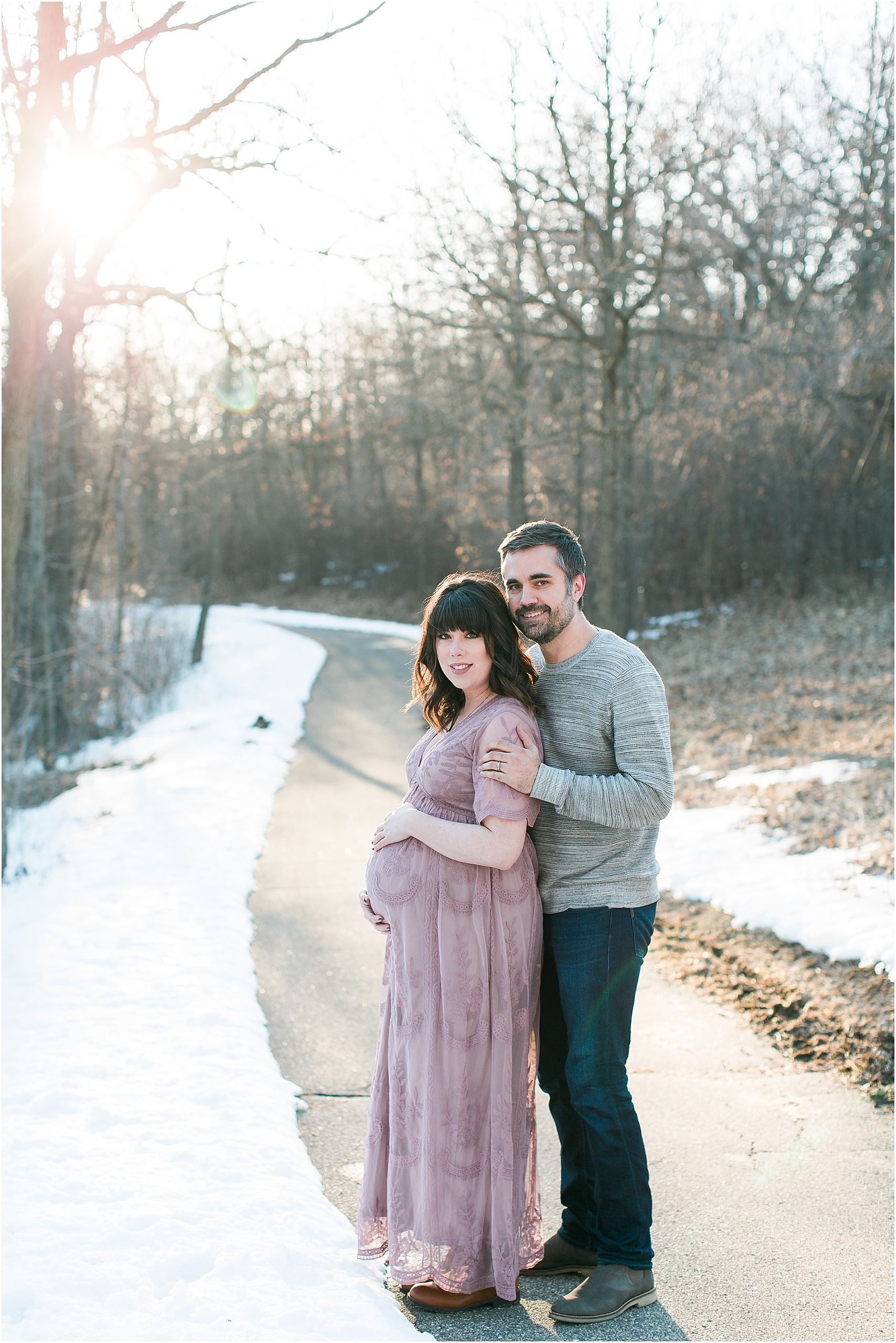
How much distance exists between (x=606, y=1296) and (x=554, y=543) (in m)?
2.02

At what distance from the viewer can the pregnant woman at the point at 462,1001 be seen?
8.52 feet

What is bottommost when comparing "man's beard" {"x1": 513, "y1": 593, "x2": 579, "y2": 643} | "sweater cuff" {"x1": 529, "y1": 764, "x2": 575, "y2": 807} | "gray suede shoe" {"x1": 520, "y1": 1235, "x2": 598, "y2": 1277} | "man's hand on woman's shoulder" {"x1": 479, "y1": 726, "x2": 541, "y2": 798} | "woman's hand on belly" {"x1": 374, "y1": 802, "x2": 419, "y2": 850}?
"gray suede shoe" {"x1": 520, "y1": 1235, "x2": 598, "y2": 1277}

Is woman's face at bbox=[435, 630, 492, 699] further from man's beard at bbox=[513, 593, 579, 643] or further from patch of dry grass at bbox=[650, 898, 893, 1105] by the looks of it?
patch of dry grass at bbox=[650, 898, 893, 1105]

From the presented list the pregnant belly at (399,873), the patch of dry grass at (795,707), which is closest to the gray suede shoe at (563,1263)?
the pregnant belly at (399,873)

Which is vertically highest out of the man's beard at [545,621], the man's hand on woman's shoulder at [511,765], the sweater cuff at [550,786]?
the man's beard at [545,621]

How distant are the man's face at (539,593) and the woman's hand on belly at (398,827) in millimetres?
585

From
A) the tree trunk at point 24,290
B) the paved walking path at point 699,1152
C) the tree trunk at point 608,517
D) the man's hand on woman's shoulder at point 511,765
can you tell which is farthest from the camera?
the tree trunk at point 608,517

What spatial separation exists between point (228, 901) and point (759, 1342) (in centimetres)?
456

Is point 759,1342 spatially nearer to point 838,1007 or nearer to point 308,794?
point 838,1007

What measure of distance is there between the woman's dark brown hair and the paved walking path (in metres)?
1.66

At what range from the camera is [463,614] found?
269cm

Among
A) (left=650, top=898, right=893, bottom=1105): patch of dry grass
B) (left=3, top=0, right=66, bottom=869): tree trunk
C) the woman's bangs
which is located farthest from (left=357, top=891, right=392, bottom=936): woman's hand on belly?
(left=3, top=0, right=66, bottom=869): tree trunk

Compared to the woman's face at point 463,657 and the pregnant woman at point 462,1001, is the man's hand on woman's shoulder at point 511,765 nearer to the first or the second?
the pregnant woman at point 462,1001

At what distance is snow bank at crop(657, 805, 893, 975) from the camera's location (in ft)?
16.4
